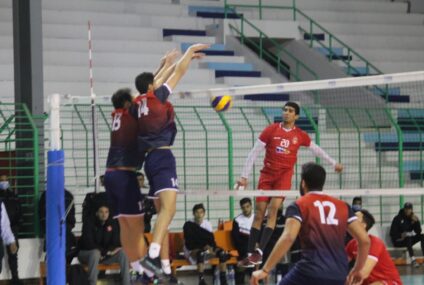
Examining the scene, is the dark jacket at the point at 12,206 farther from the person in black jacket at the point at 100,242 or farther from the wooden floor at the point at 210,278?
the person in black jacket at the point at 100,242

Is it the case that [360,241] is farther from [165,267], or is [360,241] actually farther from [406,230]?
[406,230]

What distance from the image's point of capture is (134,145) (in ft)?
37.9

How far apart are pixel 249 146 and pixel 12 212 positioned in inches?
206

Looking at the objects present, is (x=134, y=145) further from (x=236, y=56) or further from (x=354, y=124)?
(x=236, y=56)

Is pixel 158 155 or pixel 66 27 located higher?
pixel 66 27

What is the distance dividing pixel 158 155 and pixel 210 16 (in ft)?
51.5

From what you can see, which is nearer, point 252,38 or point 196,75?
point 196,75

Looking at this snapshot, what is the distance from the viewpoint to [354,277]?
976 cm

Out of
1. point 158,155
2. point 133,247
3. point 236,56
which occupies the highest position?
point 236,56

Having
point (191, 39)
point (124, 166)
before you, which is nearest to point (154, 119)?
point (124, 166)

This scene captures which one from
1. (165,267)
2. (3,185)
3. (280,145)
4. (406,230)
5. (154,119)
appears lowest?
(406,230)

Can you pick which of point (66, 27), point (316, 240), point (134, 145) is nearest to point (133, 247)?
point (134, 145)

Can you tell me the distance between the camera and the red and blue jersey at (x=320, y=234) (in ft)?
29.7

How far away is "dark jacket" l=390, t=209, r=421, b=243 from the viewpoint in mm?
20344
